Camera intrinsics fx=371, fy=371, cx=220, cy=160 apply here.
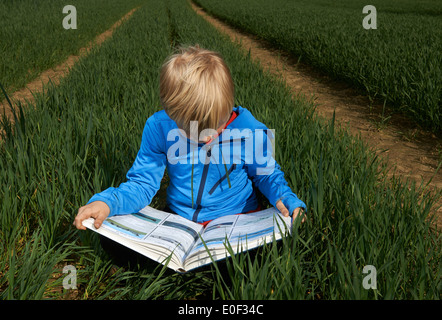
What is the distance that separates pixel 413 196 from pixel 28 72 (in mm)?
5319

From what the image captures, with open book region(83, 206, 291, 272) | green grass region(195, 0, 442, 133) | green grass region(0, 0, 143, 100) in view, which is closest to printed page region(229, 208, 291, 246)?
open book region(83, 206, 291, 272)

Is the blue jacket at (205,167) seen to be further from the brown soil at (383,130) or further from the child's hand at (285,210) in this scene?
the brown soil at (383,130)

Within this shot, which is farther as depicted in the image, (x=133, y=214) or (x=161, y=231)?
(x=133, y=214)

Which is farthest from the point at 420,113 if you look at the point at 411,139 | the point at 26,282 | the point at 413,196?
the point at 26,282

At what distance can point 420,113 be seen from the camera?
10.8 ft

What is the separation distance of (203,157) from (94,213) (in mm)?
434

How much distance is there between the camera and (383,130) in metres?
3.40

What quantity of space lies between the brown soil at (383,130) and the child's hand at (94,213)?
1166 mm

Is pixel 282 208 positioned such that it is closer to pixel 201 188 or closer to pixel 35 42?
pixel 201 188

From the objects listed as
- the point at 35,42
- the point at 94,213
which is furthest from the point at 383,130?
the point at 35,42

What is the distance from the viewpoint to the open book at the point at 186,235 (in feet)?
3.55

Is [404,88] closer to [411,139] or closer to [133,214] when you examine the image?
[411,139]

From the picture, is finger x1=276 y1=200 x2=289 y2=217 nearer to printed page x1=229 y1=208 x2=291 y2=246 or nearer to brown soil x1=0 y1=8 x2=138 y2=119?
printed page x1=229 y1=208 x2=291 y2=246

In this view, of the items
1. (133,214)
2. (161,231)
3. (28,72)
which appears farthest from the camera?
(28,72)
